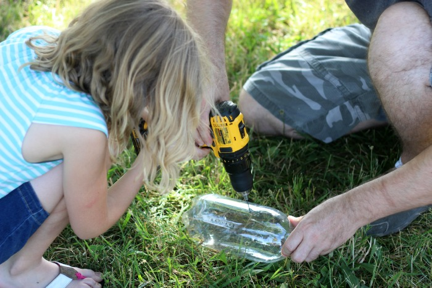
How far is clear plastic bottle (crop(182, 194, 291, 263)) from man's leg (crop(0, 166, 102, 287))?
1.80 feet

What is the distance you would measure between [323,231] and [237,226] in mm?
539

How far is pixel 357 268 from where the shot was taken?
2051 millimetres

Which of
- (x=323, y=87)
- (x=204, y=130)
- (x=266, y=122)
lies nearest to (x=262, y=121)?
(x=266, y=122)

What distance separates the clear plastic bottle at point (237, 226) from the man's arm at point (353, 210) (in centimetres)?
25

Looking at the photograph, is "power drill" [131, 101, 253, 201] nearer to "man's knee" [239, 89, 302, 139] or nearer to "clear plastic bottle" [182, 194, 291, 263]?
"clear plastic bottle" [182, 194, 291, 263]

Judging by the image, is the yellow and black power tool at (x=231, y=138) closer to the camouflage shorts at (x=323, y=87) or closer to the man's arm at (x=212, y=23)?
the man's arm at (x=212, y=23)

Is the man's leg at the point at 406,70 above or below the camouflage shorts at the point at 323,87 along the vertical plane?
above

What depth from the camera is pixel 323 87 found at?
2.79 meters

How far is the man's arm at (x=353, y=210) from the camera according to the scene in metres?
1.87

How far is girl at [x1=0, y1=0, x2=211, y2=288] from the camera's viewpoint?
1.63 meters

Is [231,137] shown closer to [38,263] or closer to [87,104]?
[87,104]

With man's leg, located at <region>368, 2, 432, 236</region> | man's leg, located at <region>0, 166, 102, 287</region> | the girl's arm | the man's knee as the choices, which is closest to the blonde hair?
the girl's arm

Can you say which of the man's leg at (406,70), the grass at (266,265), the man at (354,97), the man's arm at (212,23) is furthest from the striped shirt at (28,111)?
the man's leg at (406,70)

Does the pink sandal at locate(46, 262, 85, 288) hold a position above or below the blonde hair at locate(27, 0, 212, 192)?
below
